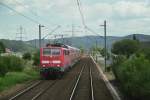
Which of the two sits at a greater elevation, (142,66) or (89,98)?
(142,66)

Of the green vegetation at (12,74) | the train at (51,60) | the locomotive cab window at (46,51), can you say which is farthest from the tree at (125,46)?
the locomotive cab window at (46,51)

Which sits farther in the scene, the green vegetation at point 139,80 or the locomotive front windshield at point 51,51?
the locomotive front windshield at point 51,51

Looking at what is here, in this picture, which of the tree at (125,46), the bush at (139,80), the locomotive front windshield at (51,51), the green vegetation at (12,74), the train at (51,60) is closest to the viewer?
the bush at (139,80)

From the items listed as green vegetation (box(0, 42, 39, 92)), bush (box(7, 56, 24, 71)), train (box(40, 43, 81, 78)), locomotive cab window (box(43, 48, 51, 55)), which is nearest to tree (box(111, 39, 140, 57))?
bush (box(7, 56, 24, 71))

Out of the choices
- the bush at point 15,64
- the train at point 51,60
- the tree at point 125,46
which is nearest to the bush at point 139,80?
the train at point 51,60

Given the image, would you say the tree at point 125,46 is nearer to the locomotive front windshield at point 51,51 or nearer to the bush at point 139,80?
the locomotive front windshield at point 51,51

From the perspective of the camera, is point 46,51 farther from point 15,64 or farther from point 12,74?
point 15,64

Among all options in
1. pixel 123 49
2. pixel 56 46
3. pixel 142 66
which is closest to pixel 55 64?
pixel 56 46

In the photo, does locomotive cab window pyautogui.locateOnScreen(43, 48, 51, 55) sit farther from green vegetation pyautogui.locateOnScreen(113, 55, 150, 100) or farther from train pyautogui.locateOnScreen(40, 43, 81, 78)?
green vegetation pyautogui.locateOnScreen(113, 55, 150, 100)

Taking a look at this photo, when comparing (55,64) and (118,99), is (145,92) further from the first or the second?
(55,64)

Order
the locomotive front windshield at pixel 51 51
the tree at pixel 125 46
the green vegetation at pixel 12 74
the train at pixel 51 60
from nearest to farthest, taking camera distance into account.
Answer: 1. the green vegetation at pixel 12 74
2. the train at pixel 51 60
3. the locomotive front windshield at pixel 51 51
4. the tree at pixel 125 46

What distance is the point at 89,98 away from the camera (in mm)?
24188

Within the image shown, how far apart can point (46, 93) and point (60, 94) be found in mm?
1132

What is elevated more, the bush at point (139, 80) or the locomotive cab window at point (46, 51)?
the locomotive cab window at point (46, 51)
